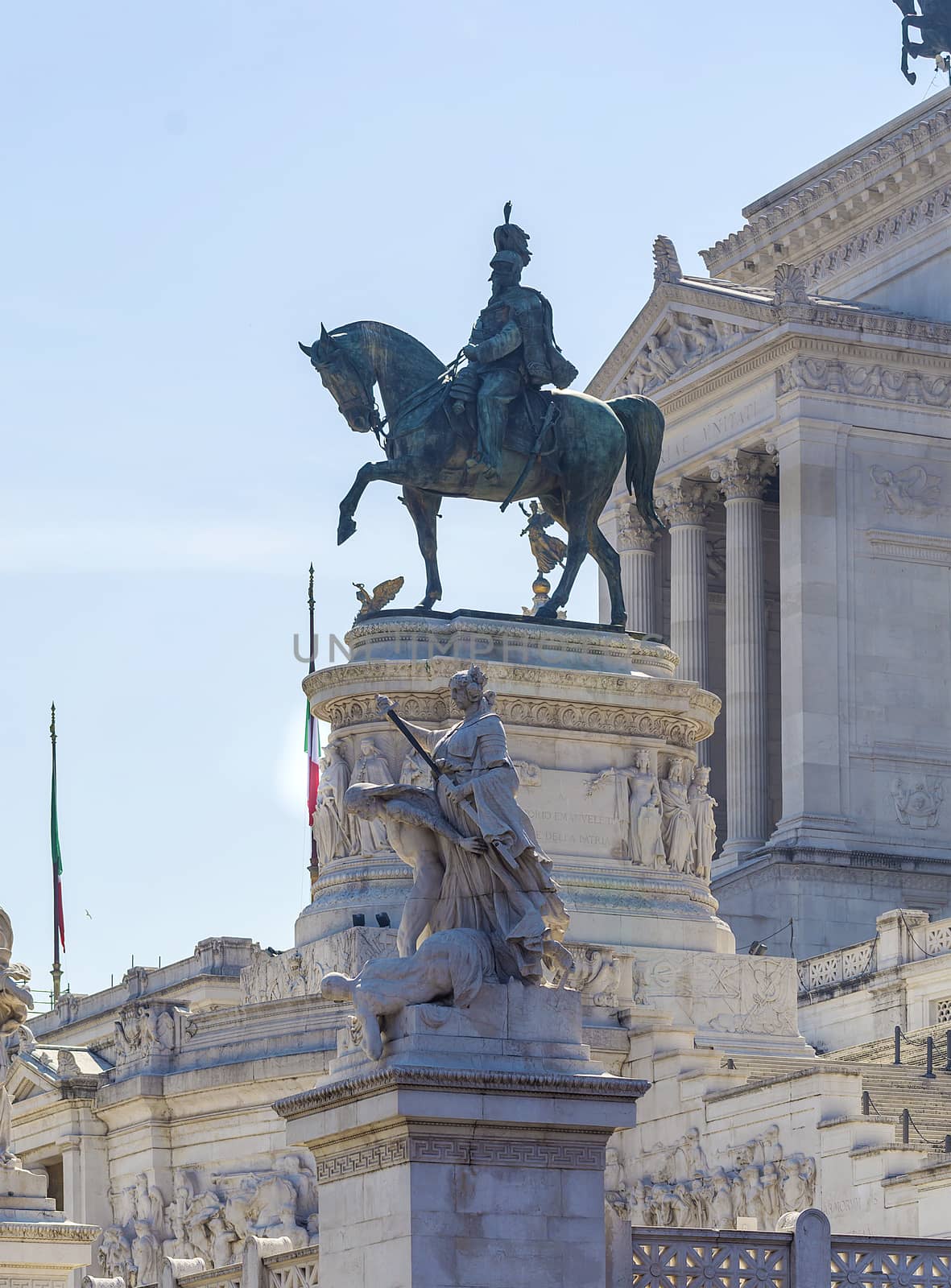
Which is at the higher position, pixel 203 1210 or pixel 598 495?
pixel 598 495

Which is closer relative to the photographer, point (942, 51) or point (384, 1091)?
point (384, 1091)

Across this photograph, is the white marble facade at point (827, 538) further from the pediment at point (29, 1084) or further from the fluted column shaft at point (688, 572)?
the pediment at point (29, 1084)

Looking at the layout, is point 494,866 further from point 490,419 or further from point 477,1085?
point 490,419

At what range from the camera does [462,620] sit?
52188 millimetres

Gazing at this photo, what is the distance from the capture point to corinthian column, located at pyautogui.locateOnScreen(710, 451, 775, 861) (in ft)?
244

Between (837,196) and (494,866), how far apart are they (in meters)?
57.7

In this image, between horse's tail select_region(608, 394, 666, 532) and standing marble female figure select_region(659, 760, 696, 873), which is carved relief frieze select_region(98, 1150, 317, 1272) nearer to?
standing marble female figure select_region(659, 760, 696, 873)

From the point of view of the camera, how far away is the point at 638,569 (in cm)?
8206

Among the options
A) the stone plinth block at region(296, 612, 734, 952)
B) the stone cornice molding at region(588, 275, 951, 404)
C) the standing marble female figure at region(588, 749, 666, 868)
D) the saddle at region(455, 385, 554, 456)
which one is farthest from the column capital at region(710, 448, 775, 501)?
the standing marble female figure at region(588, 749, 666, 868)

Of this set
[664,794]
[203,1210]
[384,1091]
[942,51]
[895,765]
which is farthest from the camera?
[942,51]

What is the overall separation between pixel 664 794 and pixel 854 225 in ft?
107

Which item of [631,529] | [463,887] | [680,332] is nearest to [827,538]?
[680,332]

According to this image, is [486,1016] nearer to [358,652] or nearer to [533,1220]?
[533,1220]

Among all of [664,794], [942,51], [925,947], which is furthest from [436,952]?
[942,51]
